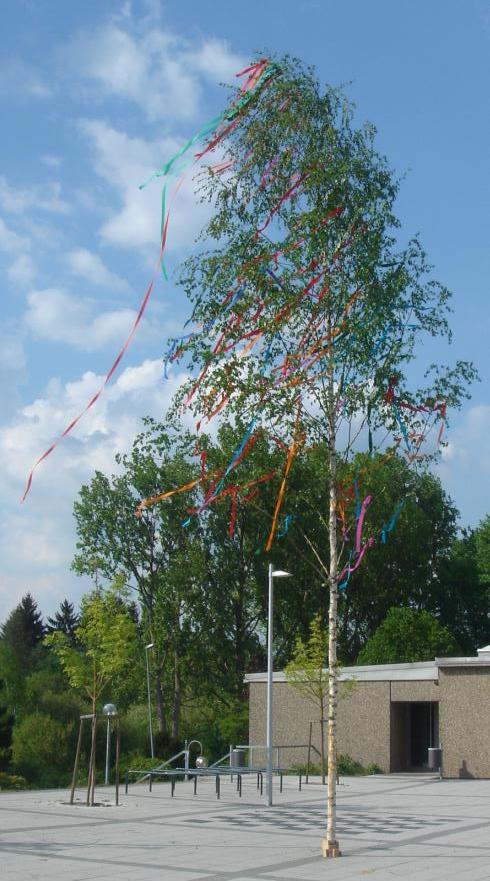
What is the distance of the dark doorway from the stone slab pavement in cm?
720

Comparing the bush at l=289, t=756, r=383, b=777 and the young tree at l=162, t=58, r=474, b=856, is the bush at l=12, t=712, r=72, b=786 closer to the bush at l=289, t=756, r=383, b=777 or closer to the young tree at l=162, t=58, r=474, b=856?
the bush at l=289, t=756, r=383, b=777

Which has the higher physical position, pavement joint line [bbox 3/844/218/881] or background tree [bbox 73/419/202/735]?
background tree [bbox 73/419/202/735]

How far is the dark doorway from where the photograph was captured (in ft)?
108

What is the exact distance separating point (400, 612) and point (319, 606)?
349 inches

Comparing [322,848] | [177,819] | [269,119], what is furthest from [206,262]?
[177,819]

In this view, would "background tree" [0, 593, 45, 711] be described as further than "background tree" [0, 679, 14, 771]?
Yes

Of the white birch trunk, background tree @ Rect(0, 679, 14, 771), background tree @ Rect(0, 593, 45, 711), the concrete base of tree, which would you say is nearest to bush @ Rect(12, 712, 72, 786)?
background tree @ Rect(0, 679, 14, 771)

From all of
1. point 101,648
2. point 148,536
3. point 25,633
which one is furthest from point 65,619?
point 101,648

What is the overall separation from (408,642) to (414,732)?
7.81 metres

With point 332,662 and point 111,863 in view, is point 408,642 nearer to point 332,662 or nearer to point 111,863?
point 332,662

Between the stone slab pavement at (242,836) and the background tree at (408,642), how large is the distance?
15.7 meters

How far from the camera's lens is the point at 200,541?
4938 cm

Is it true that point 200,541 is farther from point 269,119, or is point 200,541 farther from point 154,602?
point 269,119

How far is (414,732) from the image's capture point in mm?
34188
